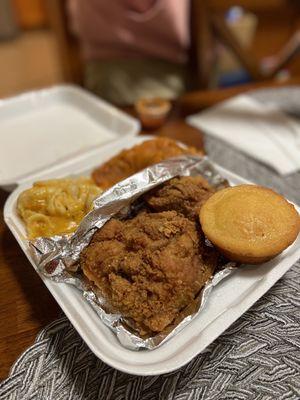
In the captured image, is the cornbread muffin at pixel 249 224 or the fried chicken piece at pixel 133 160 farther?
the fried chicken piece at pixel 133 160

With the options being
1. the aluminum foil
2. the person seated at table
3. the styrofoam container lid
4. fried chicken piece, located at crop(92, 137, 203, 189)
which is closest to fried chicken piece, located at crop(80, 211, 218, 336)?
the aluminum foil

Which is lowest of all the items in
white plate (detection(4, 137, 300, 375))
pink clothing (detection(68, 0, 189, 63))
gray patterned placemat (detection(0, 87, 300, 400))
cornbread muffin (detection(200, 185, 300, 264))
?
gray patterned placemat (detection(0, 87, 300, 400))

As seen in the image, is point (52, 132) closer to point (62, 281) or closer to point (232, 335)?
point (62, 281)

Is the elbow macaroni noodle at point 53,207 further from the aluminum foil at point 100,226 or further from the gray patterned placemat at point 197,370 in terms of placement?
the gray patterned placemat at point 197,370

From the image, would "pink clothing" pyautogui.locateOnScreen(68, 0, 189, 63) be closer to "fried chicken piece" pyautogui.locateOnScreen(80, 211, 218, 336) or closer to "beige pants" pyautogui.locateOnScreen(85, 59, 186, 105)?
"beige pants" pyautogui.locateOnScreen(85, 59, 186, 105)

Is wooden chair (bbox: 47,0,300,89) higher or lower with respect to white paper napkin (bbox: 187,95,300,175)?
higher

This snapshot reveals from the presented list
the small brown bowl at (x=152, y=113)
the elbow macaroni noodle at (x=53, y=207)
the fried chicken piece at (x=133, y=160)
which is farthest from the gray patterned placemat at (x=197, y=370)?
the small brown bowl at (x=152, y=113)
